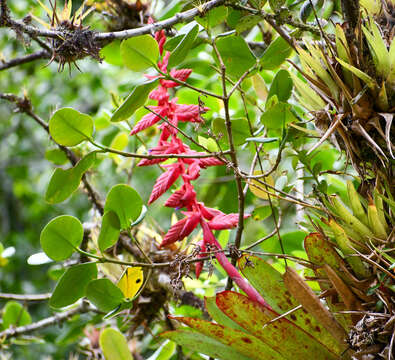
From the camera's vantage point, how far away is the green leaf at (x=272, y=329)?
51 cm

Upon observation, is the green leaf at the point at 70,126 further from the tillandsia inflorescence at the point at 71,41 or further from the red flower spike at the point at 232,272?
the red flower spike at the point at 232,272

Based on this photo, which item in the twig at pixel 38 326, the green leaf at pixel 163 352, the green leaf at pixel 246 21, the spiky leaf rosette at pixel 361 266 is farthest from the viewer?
the twig at pixel 38 326

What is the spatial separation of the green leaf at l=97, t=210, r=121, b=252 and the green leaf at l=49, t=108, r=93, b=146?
3.8 inches

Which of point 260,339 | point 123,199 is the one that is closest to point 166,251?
point 123,199

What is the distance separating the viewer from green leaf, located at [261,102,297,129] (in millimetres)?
594

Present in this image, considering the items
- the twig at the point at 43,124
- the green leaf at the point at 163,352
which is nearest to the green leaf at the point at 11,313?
the twig at the point at 43,124

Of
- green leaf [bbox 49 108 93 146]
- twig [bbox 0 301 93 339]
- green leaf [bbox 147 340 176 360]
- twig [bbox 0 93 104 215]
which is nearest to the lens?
green leaf [bbox 49 108 93 146]

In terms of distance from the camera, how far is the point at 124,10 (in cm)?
103

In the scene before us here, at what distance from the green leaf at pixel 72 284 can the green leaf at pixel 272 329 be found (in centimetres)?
18

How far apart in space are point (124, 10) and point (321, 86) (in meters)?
0.60

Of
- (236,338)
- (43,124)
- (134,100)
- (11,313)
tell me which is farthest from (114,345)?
(11,313)

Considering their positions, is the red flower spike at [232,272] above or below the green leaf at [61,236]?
below

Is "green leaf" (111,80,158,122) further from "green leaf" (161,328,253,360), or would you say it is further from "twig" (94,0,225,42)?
"green leaf" (161,328,253,360)

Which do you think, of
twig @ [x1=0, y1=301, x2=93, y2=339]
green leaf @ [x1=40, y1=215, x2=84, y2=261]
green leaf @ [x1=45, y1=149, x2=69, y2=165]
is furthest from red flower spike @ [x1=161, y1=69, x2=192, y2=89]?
twig @ [x1=0, y1=301, x2=93, y2=339]
